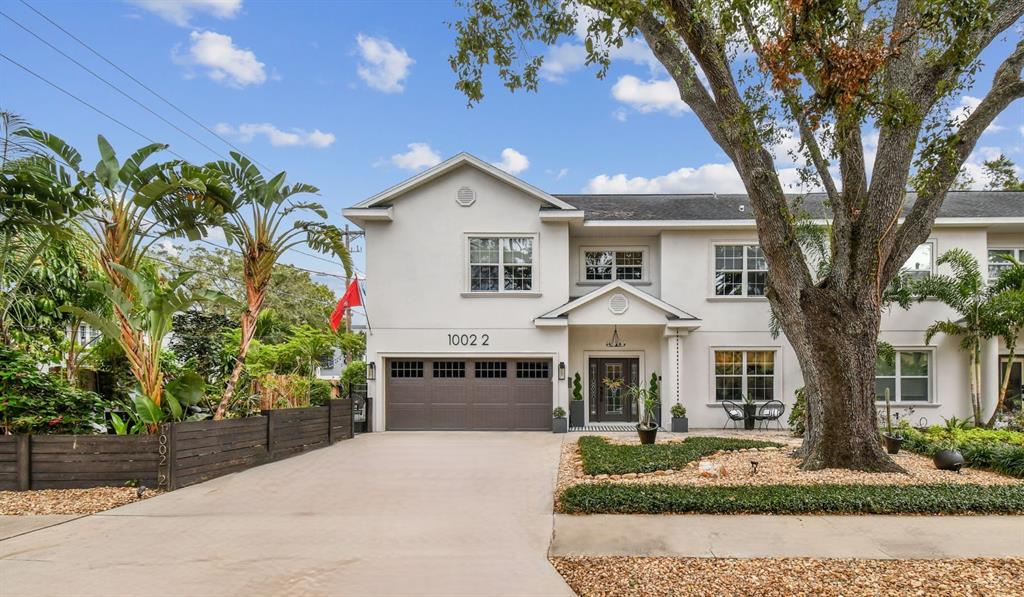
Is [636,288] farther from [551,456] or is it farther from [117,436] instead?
[117,436]

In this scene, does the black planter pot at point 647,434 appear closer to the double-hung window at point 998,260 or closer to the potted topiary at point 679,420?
the potted topiary at point 679,420

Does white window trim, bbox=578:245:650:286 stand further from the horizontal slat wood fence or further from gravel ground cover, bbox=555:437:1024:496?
the horizontal slat wood fence

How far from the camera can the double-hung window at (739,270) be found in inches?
626

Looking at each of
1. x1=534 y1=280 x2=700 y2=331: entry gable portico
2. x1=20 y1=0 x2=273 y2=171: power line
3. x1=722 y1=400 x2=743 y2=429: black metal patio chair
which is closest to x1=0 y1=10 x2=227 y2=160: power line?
x1=20 y1=0 x2=273 y2=171: power line

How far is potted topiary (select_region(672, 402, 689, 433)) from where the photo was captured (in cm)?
1505

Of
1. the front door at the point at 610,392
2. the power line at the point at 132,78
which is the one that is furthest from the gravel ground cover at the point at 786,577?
the front door at the point at 610,392

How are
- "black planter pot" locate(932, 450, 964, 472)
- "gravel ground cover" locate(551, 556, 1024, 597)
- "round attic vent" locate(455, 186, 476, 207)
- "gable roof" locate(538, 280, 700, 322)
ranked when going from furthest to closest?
1. "round attic vent" locate(455, 186, 476, 207)
2. "gable roof" locate(538, 280, 700, 322)
3. "black planter pot" locate(932, 450, 964, 472)
4. "gravel ground cover" locate(551, 556, 1024, 597)

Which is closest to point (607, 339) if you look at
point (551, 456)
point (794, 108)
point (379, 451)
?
point (551, 456)

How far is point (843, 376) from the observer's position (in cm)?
834

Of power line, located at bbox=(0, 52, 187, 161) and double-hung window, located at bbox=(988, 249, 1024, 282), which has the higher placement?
power line, located at bbox=(0, 52, 187, 161)

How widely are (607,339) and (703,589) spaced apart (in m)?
12.0

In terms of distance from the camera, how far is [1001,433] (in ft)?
38.3

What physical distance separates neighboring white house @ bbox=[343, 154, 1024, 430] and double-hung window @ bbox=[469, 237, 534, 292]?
0.03 metres

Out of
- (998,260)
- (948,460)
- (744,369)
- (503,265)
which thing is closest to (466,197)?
(503,265)
